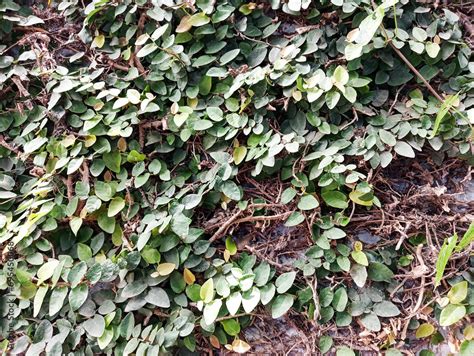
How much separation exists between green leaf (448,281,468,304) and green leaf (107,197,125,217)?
0.93m

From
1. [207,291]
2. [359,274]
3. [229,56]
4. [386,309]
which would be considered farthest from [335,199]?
[229,56]

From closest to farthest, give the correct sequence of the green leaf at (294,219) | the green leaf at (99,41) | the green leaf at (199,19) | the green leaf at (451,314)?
the green leaf at (451,314) < the green leaf at (294,219) < the green leaf at (199,19) < the green leaf at (99,41)

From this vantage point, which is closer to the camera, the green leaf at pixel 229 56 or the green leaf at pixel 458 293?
the green leaf at pixel 458 293

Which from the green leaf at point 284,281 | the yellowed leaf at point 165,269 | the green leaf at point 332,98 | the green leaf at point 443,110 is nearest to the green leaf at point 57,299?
the yellowed leaf at point 165,269

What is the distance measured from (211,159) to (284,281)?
42 cm

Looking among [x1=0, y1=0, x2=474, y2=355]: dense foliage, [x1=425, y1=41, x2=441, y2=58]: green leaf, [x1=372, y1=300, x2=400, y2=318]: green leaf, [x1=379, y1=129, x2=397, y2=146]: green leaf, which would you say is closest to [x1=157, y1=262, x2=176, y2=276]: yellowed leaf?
[x1=0, y1=0, x2=474, y2=355]: dense foliage

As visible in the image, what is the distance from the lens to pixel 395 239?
115 cm

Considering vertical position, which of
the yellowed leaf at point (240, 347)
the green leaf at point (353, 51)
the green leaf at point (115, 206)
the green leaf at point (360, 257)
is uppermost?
the green leaf at point (353, 51)

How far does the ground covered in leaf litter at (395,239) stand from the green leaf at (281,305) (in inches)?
3.1

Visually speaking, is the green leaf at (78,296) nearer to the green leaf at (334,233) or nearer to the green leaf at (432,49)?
the green leaf at (334,233)

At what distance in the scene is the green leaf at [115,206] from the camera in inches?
46.3

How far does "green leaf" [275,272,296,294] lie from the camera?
108 cm

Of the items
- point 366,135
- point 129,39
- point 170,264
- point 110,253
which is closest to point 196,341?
point 170,264

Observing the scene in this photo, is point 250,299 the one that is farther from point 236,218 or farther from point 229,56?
point 229,56
